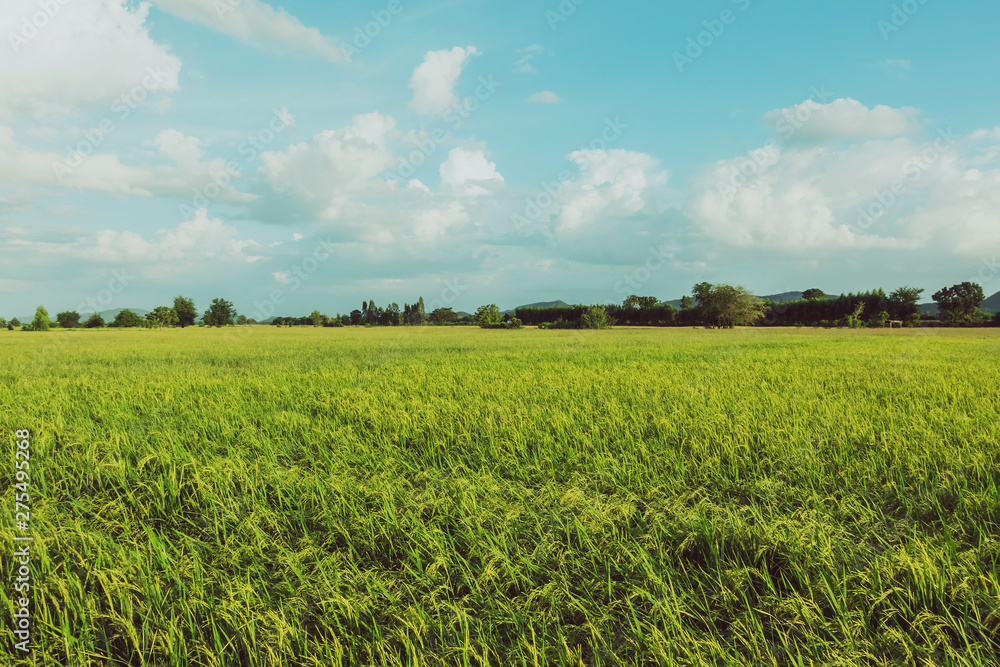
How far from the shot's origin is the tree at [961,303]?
260 feet

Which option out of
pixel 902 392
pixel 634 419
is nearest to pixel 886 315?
pixel 902 392

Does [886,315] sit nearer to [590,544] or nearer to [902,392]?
[902,392]

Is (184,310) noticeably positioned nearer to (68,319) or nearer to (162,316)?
(162,316)

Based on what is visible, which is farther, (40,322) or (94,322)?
(94,322)

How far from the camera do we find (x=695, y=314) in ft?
262

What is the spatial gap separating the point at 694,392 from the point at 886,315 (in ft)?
304

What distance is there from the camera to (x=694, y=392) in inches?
328

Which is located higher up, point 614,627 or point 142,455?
point 142,455

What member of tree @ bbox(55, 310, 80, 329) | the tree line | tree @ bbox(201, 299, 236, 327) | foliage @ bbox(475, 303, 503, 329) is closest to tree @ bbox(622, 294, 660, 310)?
the tree line

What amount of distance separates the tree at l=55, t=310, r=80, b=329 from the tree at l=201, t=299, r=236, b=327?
24.1 m

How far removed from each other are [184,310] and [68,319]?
74.9ft

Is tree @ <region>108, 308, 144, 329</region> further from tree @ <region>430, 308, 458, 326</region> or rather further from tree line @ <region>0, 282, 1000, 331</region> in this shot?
tree @ <region>430, 308, 458, 326</region>

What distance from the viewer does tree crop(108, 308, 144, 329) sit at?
292ft

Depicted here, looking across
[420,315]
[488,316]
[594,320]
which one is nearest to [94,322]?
[420,315]
